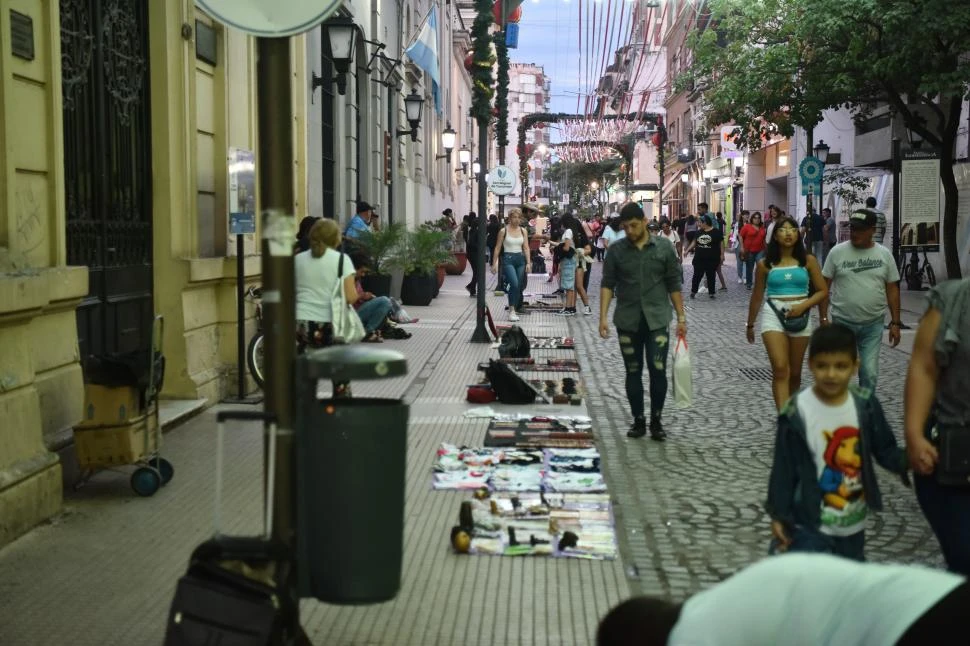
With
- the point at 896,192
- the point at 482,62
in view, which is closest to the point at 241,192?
the point at 482,62

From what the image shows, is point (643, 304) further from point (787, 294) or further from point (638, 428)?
point (787, 294)

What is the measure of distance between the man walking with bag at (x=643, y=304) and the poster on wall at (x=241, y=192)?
320 cm

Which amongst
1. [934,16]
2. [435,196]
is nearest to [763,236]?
[934,16]

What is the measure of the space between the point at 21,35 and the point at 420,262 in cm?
1512

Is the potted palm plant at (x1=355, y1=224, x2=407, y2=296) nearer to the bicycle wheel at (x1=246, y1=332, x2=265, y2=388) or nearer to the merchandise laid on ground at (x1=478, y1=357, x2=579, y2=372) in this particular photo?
the merchandise laid on ground at (x1=478, y1=357, x2=579, y2=372)

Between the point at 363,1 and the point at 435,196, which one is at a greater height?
the point at 363,1

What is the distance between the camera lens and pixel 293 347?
4.14 meters

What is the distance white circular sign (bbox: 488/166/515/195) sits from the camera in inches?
1077

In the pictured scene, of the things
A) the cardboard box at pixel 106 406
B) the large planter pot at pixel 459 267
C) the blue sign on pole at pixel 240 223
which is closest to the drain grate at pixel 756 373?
the blue sign on pole at pixel 240 223

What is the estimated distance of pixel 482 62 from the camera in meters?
16.8

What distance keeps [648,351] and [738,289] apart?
19.4m

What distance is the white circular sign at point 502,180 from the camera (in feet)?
89.7

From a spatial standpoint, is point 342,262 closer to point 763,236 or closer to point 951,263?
point 951,263

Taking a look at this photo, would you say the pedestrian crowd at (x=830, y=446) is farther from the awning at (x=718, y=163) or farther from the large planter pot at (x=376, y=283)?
the awning at (x=718, y=163)
